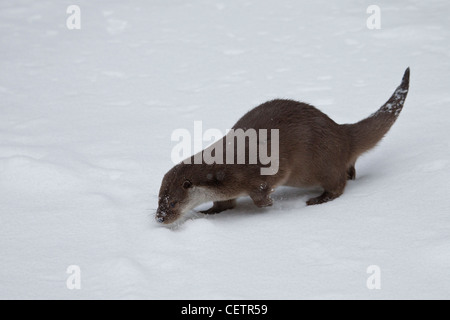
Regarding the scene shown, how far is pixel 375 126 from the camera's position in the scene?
397 centimetres

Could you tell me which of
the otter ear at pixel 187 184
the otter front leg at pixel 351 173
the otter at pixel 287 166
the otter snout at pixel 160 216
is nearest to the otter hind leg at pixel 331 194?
the otter at pixel 287 166

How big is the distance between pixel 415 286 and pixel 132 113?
3889 millimetres

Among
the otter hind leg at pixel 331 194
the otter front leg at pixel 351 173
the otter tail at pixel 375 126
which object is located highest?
the otter tail at pixel 375 126

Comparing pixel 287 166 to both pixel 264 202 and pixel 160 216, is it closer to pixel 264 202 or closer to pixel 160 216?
pixel 264 202

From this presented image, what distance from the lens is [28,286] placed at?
2.67m

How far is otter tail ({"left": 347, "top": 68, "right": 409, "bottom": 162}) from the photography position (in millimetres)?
3947

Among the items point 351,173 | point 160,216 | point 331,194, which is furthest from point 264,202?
point 351,173

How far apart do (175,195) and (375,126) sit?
1.62 meters

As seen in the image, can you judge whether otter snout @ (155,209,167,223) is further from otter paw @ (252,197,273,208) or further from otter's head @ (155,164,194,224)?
otter paw @ (252,197,273,208)

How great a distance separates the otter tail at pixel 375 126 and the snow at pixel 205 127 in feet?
0.77

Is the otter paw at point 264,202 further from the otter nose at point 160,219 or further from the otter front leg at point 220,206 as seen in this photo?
the otter nose at point 160,219

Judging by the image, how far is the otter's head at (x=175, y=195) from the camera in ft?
11.2
